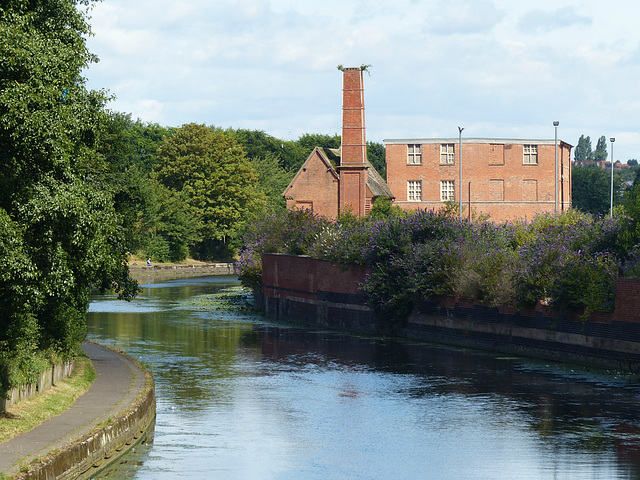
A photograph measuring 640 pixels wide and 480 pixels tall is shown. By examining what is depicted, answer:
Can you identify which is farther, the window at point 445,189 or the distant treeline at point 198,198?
the distant treeline at point 198,198

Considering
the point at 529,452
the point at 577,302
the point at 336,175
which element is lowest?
the point at 529,452

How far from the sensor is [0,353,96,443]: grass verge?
15211 mm

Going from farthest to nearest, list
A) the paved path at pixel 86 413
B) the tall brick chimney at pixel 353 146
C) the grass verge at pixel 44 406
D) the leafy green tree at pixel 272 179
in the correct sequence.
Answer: the leafy green tree at pixel 272 179, the tall brick chimney at pixel 353 146, the grass verge at pixel 44 406, the paved path at pixel 86 413

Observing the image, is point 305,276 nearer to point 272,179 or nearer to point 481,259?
point 481,259

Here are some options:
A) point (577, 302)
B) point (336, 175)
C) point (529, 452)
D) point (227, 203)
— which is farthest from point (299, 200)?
point (529, 452)

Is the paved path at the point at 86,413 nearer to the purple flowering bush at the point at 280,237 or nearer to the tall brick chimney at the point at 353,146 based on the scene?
the purple flowering bush at the point at 280,237

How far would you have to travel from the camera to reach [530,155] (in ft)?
273

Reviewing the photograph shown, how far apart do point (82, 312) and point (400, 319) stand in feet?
58.1

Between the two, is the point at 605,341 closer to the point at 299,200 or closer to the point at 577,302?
the point at 577,302

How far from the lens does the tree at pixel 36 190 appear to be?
14320 millimetres

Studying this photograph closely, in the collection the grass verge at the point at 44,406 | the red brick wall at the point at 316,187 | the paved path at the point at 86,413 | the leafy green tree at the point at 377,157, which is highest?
the leafy green tree at the point at 377,157

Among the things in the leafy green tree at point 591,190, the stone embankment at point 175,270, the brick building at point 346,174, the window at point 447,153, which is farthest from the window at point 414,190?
the leafy green tree at point 591,190

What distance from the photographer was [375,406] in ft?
72.5

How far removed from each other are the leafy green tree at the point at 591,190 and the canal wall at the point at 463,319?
301 feet
